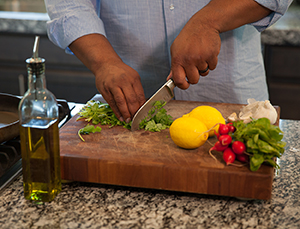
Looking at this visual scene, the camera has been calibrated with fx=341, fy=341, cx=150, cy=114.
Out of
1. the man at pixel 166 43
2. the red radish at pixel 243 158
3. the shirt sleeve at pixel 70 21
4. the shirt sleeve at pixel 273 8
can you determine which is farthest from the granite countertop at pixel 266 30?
the red radish at pixel 243 158

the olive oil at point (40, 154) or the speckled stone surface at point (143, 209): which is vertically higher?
the olive oil at point (40, 154)

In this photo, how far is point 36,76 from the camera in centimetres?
67

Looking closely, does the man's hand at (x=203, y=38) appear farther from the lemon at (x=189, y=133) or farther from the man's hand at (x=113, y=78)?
the lemon at (x=189, y=133)

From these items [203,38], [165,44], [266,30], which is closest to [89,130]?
[203,38]

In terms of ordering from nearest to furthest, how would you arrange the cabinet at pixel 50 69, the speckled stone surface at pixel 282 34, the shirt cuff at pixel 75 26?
the shirt cuff at pixel 75 26 < the speckled stone surface at pixel 282 34 < the cabinet at pixel 50 69

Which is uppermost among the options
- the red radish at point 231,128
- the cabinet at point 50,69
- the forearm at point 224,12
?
the forearm at point 224,12

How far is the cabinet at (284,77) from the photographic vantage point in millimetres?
2242

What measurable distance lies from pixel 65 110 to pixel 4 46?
5.26 feet

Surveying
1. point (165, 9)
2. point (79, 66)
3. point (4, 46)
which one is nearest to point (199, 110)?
point (165, 9)

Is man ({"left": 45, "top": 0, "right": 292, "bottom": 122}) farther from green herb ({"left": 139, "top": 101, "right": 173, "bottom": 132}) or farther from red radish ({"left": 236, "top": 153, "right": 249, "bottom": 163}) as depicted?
red radish ({"left": 236, "top": 153, "right": 249, "bottom": 163})

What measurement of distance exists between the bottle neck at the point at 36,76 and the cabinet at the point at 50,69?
5.95 feet

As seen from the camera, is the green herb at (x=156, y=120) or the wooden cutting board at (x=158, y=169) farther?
the green herb at (x=156, y=120)

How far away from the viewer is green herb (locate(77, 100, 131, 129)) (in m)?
1.09

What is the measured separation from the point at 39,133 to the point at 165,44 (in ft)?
2.66
